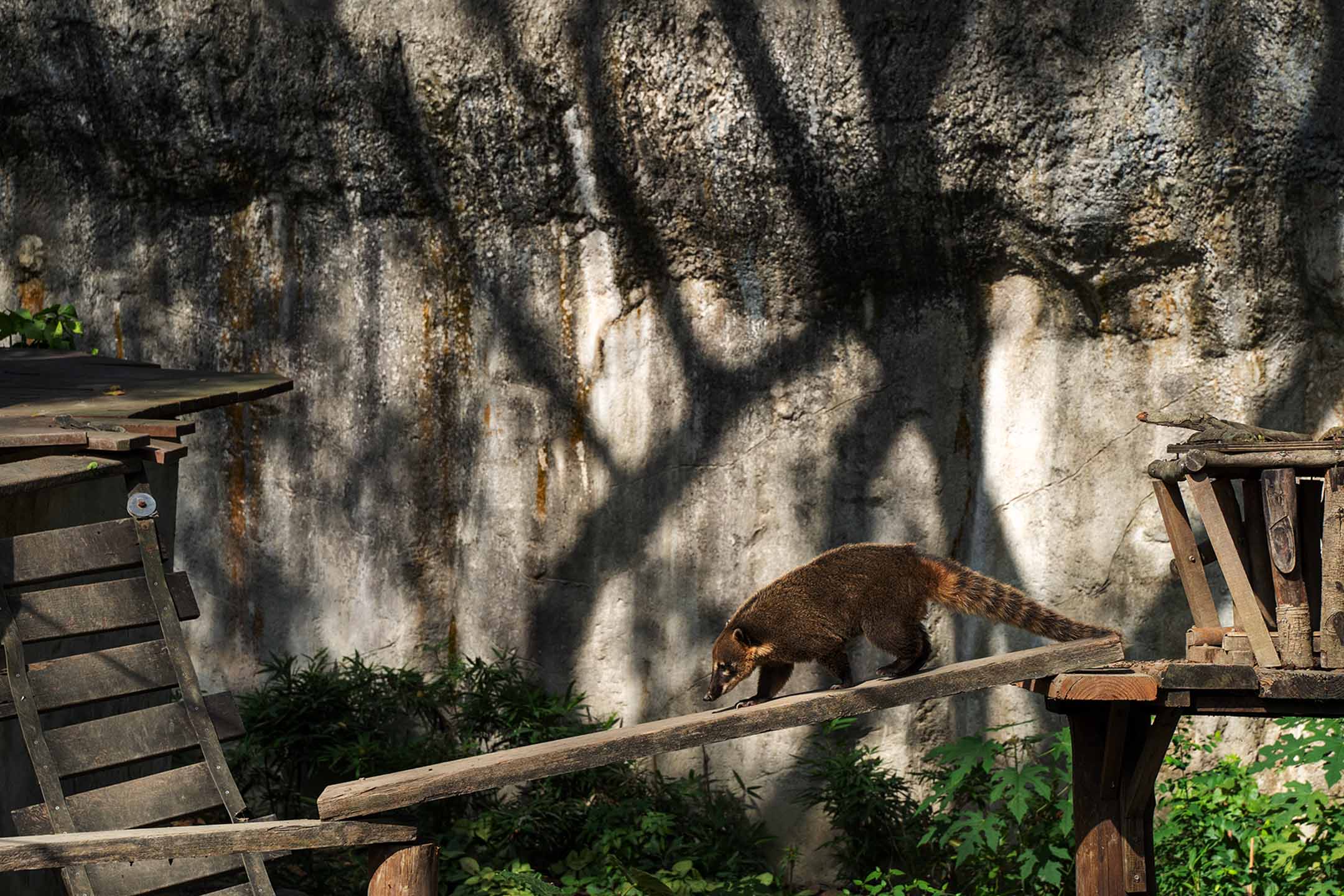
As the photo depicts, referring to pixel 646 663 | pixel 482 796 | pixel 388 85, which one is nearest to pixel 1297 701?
pixel 646 663

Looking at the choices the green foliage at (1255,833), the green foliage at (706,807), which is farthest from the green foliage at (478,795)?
the green foliage at (1255,833)

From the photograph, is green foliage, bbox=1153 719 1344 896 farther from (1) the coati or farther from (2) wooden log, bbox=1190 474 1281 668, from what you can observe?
(1) the coati

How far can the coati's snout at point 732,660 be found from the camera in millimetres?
4195

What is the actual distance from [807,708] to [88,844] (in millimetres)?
1836

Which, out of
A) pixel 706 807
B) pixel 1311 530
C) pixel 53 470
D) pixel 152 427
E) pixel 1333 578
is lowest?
pixel 706 807

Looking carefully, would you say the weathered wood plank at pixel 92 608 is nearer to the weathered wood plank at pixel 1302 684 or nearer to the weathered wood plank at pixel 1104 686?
the weathered wood plank at pixel 1104 686

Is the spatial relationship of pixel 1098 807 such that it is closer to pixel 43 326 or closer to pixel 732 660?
pixel 732 660

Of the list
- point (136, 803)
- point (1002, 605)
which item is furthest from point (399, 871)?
point (1002, 605)

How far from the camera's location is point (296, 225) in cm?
763

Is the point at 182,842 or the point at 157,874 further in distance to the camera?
the point at 157,874

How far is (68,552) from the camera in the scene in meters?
4.18

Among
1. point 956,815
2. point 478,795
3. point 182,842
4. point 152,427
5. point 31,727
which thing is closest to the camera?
point 182,842

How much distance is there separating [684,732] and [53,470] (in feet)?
6.50

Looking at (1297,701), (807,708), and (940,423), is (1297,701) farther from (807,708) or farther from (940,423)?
(940,423)
